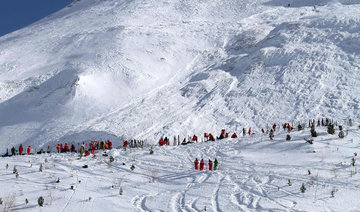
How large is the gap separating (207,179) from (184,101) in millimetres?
20926

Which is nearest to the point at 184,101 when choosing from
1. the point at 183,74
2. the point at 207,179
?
the point at 183,74

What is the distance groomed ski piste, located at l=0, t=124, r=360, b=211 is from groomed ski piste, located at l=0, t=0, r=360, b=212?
0.24ft

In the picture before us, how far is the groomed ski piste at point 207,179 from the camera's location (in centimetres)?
1111

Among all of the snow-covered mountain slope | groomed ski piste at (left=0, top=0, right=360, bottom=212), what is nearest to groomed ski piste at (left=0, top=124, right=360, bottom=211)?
groomed ski piste at (left=0, top=0, right=360, bottom=212)

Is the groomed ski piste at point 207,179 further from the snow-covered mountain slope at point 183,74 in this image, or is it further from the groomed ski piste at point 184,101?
the snow-covered mountain slope at point 183,74

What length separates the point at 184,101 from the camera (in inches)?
1378

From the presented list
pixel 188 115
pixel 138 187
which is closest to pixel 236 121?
pixel 188 115

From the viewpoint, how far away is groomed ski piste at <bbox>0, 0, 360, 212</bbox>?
12539 millimetres

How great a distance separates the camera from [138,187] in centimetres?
1370

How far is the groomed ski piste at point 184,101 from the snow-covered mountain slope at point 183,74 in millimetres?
171

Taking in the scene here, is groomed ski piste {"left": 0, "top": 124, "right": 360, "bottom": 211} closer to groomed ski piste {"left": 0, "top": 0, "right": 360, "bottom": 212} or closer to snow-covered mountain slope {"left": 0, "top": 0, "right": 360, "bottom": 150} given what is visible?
groomed ski piste {"left": 0, "top": 0, "right": 360, "bottom": 212}

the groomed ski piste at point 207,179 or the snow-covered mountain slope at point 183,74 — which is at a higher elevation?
the snow-covered mountain slope at point 183,74

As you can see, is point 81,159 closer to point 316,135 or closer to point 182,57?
point 316,135

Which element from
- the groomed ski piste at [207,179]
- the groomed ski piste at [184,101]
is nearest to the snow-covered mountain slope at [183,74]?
the groomed ski piste at [184,101]
